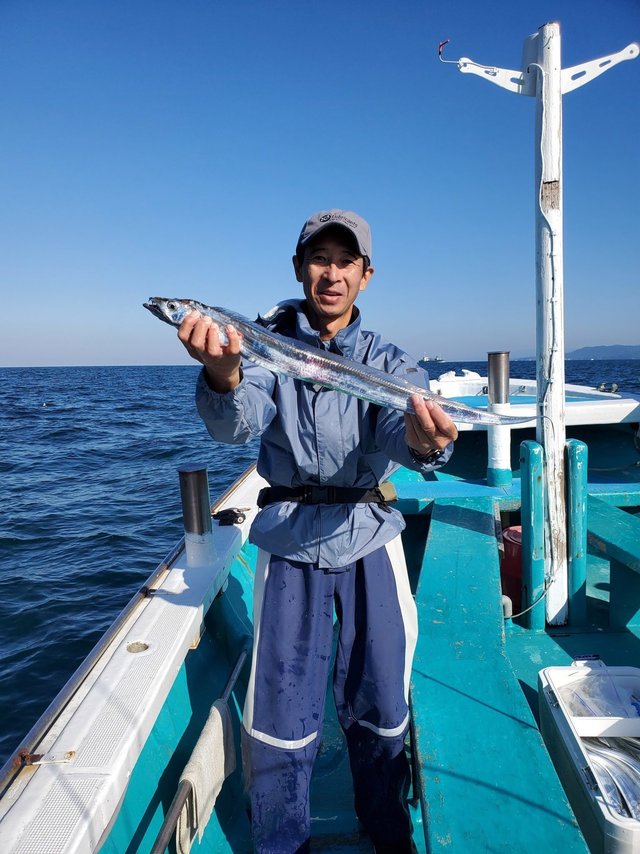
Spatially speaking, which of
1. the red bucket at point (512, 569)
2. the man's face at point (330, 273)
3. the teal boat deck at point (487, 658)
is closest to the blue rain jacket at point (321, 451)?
the man's face at point (330, 273)

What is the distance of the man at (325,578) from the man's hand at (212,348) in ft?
0.38

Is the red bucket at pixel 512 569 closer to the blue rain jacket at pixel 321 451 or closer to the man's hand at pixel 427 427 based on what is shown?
the blue rain jacket at pixel 321 451

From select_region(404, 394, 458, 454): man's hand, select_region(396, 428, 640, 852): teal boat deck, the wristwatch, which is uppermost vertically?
select_region(404, 394, 458, 454): man's hand

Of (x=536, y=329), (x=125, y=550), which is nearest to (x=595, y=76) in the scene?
(x=536, y=329)

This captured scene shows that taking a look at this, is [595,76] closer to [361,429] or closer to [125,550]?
[361,429]

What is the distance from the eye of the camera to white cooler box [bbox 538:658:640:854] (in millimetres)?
2336

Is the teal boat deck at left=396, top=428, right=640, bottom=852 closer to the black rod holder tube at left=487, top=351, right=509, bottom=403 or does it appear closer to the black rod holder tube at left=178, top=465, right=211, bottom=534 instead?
the black rod holder tube at left=487, top=351, right=509, bottom=403

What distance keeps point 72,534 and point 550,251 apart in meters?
10.2

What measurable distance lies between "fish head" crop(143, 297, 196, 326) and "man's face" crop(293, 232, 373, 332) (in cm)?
58

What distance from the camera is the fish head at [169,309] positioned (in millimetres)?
2258

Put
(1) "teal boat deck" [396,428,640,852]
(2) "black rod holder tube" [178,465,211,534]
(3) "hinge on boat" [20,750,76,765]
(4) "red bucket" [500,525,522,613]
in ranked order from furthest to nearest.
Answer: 1. (4) "red bucket" [500,525,522,613]
2. (2) "black rod holder tube" [178,465,211,534]
3. (3) "hinge on boat" [20,750,76,765]
4. (1) "teal boat deck" [396,428,640,852]

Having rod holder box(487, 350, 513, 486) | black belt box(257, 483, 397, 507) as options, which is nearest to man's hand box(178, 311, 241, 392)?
black belt box(257, 483, 397, 507)

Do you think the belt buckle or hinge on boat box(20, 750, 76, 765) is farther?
the belt buckle

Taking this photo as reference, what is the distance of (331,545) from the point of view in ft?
7.87
